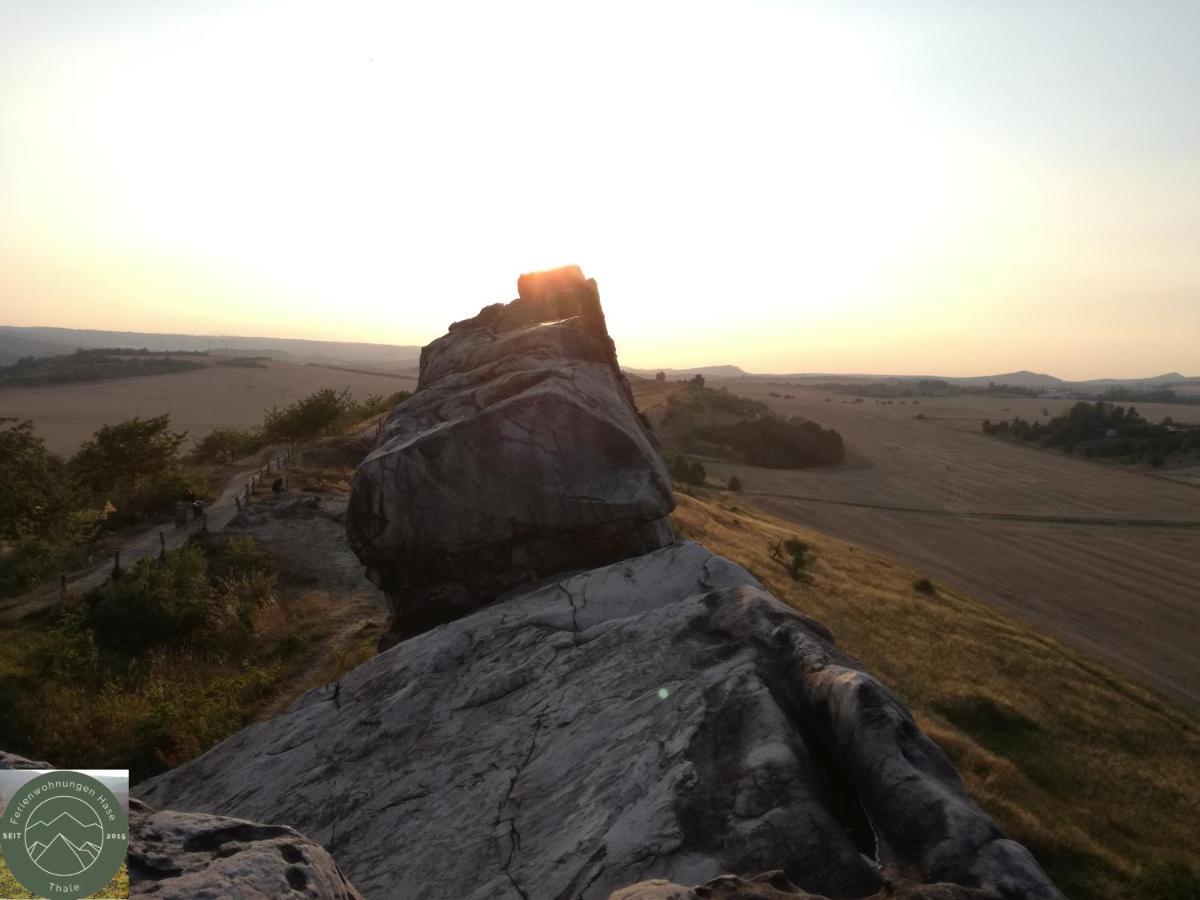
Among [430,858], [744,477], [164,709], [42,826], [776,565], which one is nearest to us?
[42,826]

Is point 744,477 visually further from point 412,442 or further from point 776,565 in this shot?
point 412,442

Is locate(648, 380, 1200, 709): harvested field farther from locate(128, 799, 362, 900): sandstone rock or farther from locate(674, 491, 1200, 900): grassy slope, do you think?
locate(128, 799, 362, 900): sandstone rock

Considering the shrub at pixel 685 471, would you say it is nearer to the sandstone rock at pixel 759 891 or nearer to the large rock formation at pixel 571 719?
the large rock formation at pixel 571 719

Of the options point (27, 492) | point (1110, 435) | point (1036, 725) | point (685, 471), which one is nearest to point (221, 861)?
point (1036, 725)

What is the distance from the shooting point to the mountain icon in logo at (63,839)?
3969 millimetres

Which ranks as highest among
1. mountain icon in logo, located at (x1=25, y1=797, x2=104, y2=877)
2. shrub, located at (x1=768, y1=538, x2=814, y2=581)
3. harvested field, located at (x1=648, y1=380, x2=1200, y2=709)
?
mountain icon in logo, located at (x1=25, y1=797, x2=104, y2=877)

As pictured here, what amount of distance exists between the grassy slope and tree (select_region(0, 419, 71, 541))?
25923mm

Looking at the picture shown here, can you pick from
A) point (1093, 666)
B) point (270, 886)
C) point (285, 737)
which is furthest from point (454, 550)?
point (1093, 666)

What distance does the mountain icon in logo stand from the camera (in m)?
3.97

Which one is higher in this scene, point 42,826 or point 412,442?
point 412,442

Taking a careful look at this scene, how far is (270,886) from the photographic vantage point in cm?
452

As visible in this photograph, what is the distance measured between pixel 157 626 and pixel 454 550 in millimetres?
11562

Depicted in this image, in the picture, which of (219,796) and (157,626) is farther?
(157,626)

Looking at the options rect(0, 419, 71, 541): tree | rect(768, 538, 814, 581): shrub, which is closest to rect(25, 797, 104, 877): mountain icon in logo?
rect(768, 538, 814, 581): shrub
